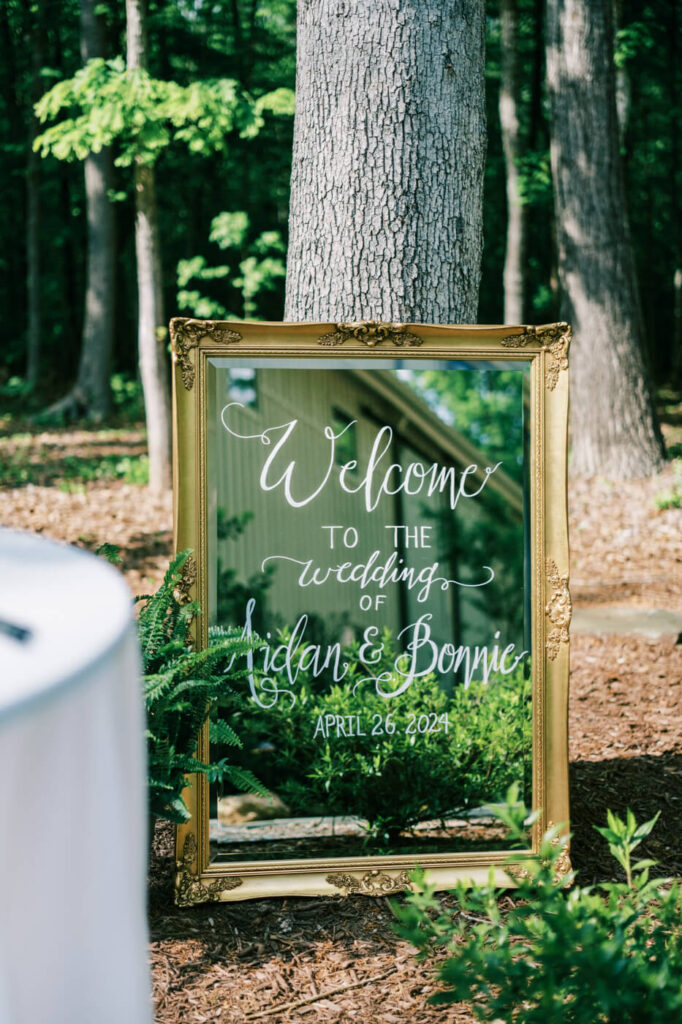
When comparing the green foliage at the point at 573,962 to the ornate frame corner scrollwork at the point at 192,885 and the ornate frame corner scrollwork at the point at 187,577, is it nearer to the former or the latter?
the ornate frame corner scrollwork at the point at 192,885

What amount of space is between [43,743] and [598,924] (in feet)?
4.00

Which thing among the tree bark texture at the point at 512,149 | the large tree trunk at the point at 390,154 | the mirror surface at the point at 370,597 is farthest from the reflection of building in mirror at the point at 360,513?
the tree bark texture at the point at 512,149

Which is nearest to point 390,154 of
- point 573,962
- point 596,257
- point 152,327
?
point 573,962

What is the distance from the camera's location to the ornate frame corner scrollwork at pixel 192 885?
2744 millimetres

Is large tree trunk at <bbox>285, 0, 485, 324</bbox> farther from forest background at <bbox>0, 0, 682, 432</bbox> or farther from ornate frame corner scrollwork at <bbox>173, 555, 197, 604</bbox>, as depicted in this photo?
forest background at <bbox>0, 0, 682, 432</bbox>

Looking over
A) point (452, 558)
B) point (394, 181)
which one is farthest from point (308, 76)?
point (452, 558)

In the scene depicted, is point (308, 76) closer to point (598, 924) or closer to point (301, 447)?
point (301, 447)

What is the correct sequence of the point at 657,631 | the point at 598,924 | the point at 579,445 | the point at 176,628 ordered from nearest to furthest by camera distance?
the point at 598,924
the point at 176,628
the point at 657,631
the point at 579,445

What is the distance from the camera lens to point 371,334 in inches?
107

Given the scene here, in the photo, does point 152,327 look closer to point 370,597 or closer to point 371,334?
point 371,334

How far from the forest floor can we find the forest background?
22.4ft

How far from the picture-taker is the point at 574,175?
886 centimetres

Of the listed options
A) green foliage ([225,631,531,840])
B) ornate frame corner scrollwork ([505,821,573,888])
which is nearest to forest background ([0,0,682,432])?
green foliage ([225,631,531,840])

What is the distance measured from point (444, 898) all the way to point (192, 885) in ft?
2.60
